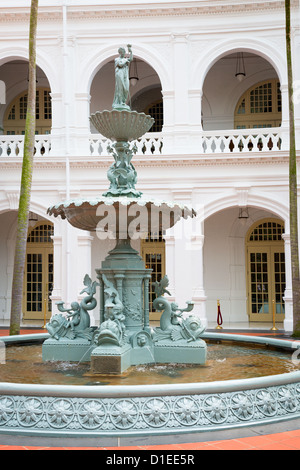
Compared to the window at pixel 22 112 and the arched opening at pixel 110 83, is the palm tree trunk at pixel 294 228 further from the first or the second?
the window at pixel 22 112

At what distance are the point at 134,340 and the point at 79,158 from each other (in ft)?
33.2

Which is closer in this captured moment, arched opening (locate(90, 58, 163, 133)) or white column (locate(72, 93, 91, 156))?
white column (locate(72, 93, 91, 156))

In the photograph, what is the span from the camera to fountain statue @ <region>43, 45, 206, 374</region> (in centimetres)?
664

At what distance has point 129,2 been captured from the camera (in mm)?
16281

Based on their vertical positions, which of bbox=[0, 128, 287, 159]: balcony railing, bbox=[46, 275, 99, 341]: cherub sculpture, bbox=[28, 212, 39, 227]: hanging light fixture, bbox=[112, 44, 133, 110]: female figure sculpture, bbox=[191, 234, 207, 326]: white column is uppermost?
bbox=[0, 128, 287, 159]: balcony railing

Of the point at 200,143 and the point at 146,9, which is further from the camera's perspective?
the point at 146,9

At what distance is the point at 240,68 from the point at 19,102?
8239 millimetres

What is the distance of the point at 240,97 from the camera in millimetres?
19406

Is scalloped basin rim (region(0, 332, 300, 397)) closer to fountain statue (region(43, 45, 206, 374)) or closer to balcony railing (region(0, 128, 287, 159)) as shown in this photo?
fountain statue (region(43, 45, 206, 374))

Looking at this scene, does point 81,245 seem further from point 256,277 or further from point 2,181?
point 256,277

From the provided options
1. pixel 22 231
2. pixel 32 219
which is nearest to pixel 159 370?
pixel 22 231

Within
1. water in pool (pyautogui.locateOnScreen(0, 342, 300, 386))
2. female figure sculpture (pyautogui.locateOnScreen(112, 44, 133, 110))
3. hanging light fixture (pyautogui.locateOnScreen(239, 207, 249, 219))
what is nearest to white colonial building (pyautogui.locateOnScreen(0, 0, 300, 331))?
hanging light fixture (pyautogui.locateOnScreen(239, 207, 249, 219))

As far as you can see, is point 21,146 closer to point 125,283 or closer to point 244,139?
point 244,139
